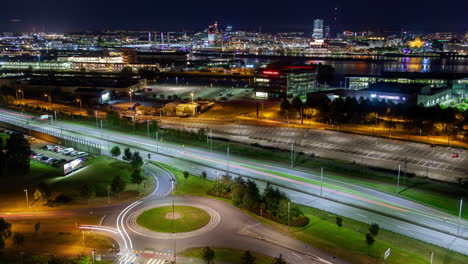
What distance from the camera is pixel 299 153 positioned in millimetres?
25484

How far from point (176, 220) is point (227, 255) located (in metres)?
3.34

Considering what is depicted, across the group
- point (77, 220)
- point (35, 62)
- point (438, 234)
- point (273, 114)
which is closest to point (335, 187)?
point (438, 234)

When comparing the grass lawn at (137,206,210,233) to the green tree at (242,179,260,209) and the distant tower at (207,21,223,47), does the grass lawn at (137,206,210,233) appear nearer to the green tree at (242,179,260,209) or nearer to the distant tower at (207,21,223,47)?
the green tree at (242,179,260,209)

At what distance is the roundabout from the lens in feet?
48.1

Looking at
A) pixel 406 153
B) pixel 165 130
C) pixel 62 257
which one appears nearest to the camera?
pixel 62 257

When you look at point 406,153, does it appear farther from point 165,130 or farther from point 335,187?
point 165,130

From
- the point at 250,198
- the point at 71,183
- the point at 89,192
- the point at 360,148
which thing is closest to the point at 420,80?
the point at 360,148

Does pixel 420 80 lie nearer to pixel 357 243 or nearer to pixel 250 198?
pixel 250 198

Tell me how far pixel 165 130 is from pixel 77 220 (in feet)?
51.6

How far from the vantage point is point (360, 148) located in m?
26.8

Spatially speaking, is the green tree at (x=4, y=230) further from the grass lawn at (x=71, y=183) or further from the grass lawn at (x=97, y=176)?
the grass lawn at (x=97, y=176)

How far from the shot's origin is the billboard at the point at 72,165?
67.7ft

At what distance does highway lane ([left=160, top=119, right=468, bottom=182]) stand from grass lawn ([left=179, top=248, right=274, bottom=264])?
12799 millimetres

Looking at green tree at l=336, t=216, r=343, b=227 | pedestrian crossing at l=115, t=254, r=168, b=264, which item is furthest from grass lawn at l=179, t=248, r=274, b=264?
green tree at l=336, t=216, r=343, b=227
